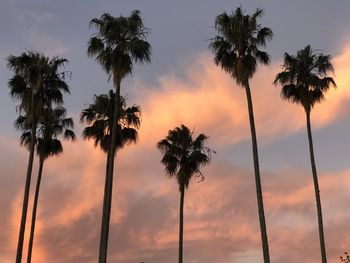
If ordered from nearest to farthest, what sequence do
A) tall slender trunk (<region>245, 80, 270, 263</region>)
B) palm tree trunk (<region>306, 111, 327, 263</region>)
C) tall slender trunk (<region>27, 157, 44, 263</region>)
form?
tall slender trunk (<region>245, 80, 270, 263</region>)
palm tree trunk (<region>306, 111, 327, 263</region>)
tall slender trunk (<region>27, 157, 44, 263</region>)

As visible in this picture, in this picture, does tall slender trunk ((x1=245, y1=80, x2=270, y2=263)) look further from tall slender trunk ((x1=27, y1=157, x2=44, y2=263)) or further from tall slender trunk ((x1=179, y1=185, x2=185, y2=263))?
tall slender trunk ((x1=27, y1=157, x2=44, y2=263))

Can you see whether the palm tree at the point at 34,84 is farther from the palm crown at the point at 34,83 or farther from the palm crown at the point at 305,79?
the palm crown at the point at 305,79

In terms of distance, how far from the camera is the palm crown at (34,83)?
40.1m

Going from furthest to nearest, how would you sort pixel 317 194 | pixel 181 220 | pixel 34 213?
pixel 181 220
pixel 34 213
pixel 317 194

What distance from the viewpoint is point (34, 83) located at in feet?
133

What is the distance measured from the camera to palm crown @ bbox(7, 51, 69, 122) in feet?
132

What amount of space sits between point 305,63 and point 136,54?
1634 centimetres

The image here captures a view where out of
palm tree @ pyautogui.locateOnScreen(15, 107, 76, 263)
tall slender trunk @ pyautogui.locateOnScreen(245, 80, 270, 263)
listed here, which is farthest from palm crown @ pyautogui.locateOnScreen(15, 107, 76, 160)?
tall slender trunk @ pyautogui.locateOnScreen(245, 80, 270, 263)

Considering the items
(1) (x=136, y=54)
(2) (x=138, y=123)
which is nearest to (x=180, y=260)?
(2) (x=138, y=123)

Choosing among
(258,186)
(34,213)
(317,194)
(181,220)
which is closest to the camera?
(258,186)

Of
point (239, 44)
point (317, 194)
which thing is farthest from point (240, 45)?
point (317, 194)

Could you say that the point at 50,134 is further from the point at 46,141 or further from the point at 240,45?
the point at 240,45

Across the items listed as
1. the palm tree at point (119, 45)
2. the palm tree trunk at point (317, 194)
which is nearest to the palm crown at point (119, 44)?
the palm tree at point (119, 45)

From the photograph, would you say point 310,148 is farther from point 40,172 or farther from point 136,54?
point 40,172
